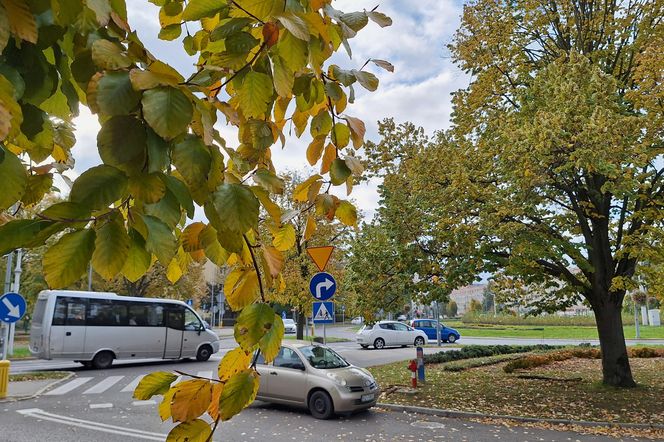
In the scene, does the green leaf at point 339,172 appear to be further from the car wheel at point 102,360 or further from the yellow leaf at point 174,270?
the car wheel at point 102,360

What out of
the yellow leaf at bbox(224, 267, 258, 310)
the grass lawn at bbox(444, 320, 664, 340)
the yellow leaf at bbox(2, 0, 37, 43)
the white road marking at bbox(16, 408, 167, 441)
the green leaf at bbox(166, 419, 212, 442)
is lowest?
the grass lawn at bbox(444, 320, 664, 340)

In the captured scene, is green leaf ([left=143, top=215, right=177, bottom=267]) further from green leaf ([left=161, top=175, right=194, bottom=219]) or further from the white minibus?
the white minibus

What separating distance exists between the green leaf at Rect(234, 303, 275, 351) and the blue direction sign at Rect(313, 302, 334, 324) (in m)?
10.9

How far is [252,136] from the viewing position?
1512 millimetres

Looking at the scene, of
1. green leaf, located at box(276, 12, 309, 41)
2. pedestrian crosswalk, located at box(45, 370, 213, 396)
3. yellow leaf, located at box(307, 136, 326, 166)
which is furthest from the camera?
pedestrian crosswalk, located at box(45, 370, 213, 396)

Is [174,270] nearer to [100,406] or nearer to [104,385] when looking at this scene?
[100,406]

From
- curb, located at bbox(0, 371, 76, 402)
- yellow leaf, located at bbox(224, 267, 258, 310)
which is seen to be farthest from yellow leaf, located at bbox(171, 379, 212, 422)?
curb, located at bbox(0, 371, 76, 402)

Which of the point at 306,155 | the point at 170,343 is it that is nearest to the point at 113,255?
the point at 306,155

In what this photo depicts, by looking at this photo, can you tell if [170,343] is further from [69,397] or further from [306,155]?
[306,155]

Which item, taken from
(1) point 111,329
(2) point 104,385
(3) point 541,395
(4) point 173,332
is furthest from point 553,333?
(2) point 104,385

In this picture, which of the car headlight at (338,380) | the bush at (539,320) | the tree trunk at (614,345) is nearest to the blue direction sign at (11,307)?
the car headlight at (338,380)

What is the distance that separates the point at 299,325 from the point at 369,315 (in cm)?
1304

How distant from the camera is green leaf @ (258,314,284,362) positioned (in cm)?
116

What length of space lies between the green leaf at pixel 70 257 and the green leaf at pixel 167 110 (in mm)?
258
